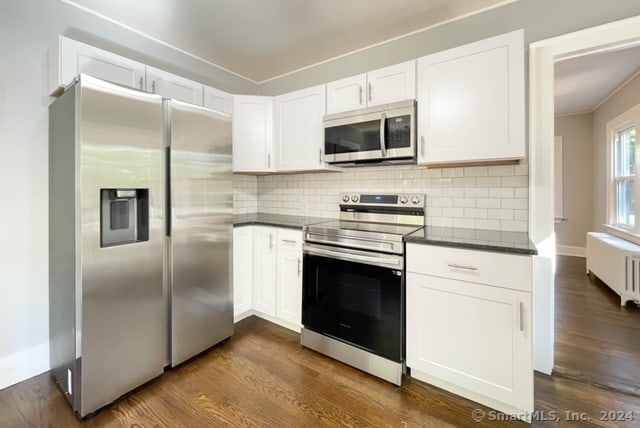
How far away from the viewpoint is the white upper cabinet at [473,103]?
5.71 feet

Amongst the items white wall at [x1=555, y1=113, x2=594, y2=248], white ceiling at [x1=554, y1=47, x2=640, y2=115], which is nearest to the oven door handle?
white ceiling at [x1=554, y1=47, x2=640, y2=115]

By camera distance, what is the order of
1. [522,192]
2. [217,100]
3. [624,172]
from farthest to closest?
[624,172], [217,100], [522,192]

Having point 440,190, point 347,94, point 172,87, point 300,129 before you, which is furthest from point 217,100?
point 440,190

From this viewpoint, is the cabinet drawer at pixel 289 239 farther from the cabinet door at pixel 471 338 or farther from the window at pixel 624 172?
the window at pixel 624 172

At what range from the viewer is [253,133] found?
292 centimetres

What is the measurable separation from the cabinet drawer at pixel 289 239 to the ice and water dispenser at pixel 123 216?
1.05 meters

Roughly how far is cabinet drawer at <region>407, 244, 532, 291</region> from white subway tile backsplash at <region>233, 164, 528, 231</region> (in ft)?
2.04

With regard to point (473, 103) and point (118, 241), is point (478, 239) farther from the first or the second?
point (118, 241)

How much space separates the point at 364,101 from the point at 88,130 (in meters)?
1.83

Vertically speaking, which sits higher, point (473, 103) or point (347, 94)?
point (347, 94)

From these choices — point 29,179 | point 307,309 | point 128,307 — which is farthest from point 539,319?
point 29,179

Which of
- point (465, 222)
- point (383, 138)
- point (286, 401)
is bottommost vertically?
point (286, 401)

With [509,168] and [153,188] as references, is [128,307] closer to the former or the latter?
[153,188]

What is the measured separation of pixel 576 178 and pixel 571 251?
139cm
